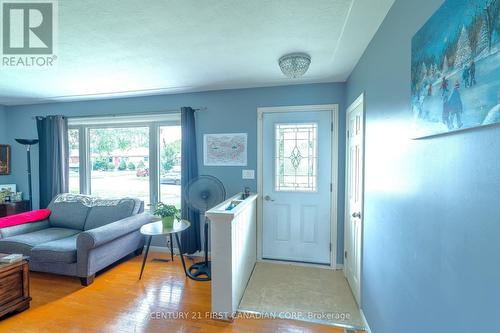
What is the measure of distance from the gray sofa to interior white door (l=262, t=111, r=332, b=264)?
5.98ft

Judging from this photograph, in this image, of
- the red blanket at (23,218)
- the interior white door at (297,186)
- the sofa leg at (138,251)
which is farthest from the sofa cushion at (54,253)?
the interior white door at (297,186)

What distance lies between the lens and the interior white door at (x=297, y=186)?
114 inches

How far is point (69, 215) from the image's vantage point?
10.6 ft

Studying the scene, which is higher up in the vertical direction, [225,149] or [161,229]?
[225,149]

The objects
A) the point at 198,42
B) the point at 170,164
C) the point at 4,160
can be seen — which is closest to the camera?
the point at 198,42

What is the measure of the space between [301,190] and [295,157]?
0.44m

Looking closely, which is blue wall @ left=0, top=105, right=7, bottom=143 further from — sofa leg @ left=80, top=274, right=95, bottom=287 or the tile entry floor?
the tile entry floor

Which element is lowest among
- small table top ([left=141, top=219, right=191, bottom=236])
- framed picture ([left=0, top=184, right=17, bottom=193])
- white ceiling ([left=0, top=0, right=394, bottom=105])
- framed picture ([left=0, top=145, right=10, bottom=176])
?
small table top ([left=141, top=219, right=191, bottom=236])

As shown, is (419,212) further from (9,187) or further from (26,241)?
(9,187)

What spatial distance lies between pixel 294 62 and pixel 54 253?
3.21m

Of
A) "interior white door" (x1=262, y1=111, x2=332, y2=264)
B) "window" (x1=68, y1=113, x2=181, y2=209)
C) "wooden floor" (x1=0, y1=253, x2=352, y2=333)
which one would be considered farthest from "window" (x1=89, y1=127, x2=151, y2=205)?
"interior white door" (x1=262, y1=111, x2=332, y2=264)

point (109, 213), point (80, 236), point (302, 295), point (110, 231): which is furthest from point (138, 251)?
point (302, 295)

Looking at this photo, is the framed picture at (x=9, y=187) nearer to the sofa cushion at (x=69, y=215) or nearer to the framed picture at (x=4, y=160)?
the framed picture at (x=4, y=160)

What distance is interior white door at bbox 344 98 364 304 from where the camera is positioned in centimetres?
210
